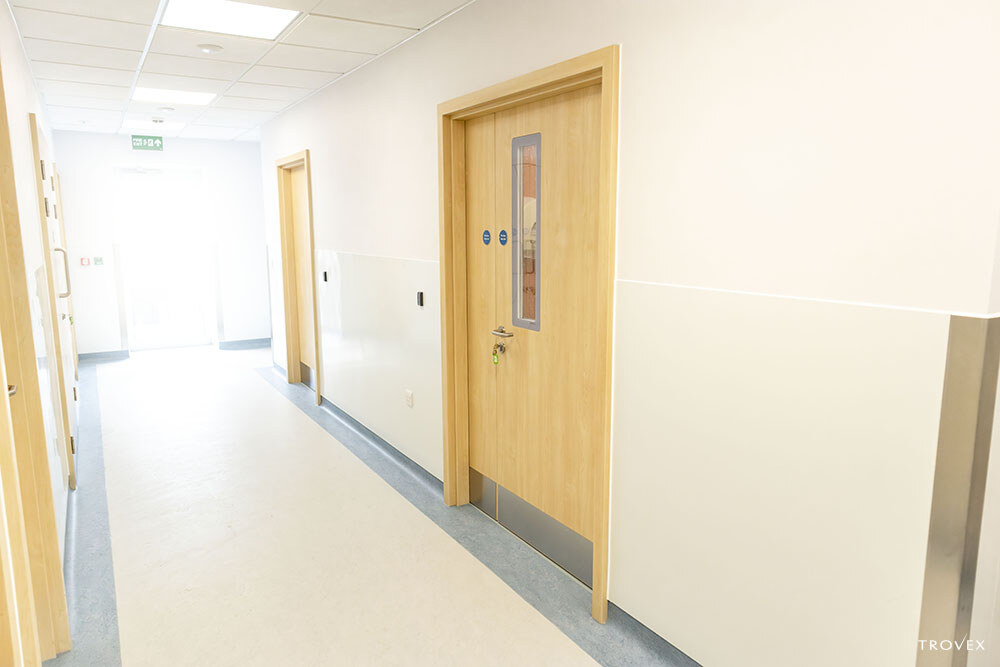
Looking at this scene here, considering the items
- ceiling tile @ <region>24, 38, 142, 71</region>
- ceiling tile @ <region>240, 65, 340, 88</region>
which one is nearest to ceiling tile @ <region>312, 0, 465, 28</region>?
ceiling tile @ <region>240, 65, 340, 88</region>

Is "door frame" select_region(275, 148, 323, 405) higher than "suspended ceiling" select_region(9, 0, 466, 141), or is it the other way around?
"suspended ceiling" select_region(9, 0, 466, 141)

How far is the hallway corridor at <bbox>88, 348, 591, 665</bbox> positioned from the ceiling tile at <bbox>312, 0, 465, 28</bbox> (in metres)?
2.64

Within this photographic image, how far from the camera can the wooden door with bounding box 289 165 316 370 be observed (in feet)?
19.4

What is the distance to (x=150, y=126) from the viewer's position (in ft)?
22.5

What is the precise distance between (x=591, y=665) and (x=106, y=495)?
3097 mm

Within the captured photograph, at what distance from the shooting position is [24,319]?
238cm

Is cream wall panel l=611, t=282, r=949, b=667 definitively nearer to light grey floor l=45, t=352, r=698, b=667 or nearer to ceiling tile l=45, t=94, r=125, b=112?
light grey floor l=45, t=352, r=698, b=667

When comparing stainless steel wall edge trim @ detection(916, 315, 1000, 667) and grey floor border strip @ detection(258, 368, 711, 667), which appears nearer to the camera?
stainless steel wall edge trim @ detection(916, 315, 1000, 667)

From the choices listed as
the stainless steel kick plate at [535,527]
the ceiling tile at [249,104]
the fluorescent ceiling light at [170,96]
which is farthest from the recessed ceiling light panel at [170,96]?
the stainless steel kick plate at [535,527]

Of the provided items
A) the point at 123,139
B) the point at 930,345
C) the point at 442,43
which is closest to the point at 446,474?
the point at 442,43

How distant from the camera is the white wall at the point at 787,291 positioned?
4.83 feet

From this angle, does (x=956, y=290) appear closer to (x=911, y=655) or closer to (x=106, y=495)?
(x=911, y=655)

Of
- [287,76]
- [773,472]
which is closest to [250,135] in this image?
[287,76]

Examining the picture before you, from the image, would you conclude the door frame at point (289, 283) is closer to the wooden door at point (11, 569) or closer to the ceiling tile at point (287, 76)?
the ceiling tile at point (287, 76)
